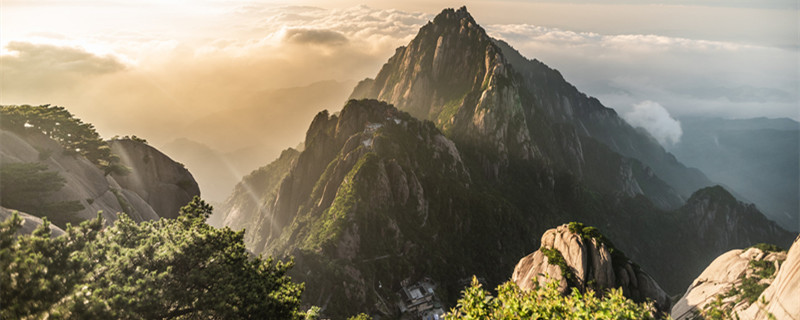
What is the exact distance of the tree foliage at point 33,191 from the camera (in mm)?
33062

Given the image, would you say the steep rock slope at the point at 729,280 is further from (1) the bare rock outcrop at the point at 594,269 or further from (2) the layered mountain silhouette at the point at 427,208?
(2) the layered mountain silhouette at the point at 427,208

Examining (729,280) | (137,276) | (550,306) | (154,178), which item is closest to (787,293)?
(550,306)

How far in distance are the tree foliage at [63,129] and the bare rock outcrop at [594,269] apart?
75.2 metres

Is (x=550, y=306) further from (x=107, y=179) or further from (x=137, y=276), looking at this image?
(x=107, y=179)

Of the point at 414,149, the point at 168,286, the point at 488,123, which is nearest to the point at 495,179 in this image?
the point at 488,123

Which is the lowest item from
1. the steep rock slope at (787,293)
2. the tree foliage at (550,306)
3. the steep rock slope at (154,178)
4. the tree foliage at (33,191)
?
the steep rock slope at (787,293)

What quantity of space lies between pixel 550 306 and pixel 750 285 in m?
40.7

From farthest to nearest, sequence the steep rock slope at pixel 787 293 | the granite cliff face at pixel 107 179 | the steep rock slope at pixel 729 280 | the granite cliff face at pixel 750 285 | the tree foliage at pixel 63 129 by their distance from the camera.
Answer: the tree foliage at pixel 63 129, the granite cliff face at pixel 107 179, the steep rock slope at pixel 729 280, the granite cliff face at pixel 750 285, the steep rock slope at pixel 787 293

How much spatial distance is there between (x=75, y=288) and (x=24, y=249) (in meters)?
3.25

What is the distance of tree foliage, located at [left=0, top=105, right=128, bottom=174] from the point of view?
44.6 metres

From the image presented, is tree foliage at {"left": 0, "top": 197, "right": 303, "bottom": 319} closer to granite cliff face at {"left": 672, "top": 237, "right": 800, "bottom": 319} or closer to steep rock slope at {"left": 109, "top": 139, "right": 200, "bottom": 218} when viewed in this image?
granite cliff face at {"left": 672, "top": 237, "right": 800, "bottom": 319}

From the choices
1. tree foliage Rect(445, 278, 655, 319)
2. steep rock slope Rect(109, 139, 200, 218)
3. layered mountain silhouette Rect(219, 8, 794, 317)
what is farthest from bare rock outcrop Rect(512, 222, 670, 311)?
steep rock slope Rect(109, 139, 200, 218)

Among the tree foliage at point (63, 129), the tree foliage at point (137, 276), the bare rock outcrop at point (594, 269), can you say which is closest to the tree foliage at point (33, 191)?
the tree foliage at point (63, 129)

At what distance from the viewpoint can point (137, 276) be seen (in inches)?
751
